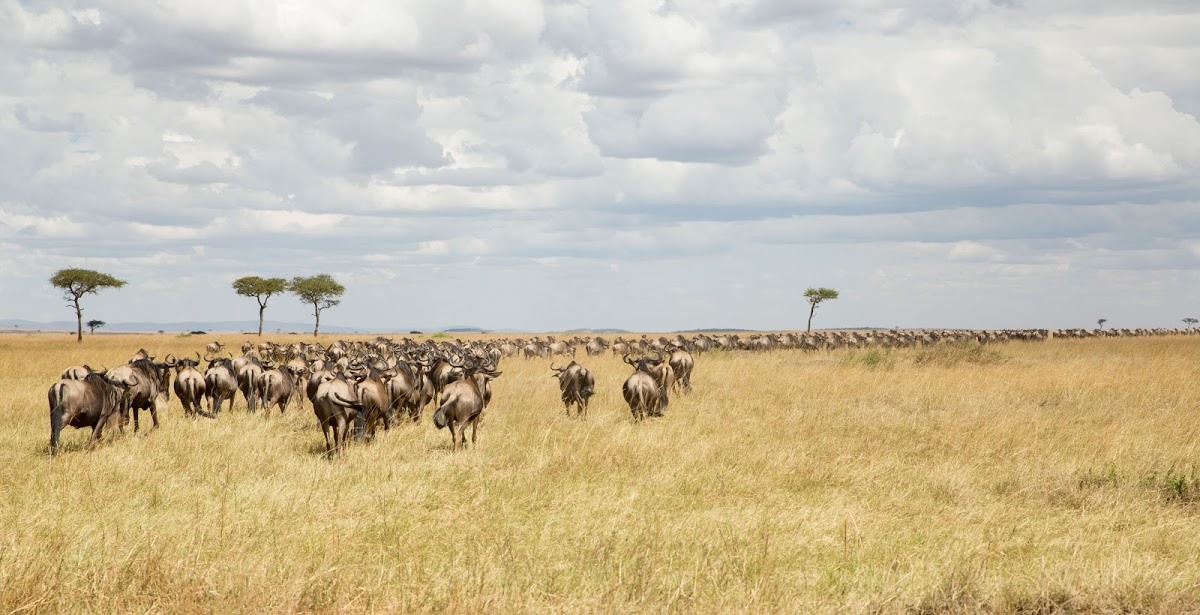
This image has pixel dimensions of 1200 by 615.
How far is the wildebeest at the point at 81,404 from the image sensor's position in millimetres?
12539

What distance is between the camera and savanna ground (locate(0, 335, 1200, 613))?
6641 mm

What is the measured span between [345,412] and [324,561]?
6027mm

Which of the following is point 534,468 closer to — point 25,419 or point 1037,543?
point 1037,543

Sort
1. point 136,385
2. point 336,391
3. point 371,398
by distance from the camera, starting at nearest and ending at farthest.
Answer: point 336,391, point 371,398, point 136,385

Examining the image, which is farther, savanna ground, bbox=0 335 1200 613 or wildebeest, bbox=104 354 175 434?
wildebeest, bbox=104 354 175 434

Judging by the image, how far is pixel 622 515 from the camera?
912 cm

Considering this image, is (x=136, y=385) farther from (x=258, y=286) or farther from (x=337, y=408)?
(x=258, y=286)

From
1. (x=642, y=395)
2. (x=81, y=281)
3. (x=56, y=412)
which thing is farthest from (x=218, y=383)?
(x=81, y=281)

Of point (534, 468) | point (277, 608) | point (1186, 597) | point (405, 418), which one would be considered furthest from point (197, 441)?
point (1186, 597)

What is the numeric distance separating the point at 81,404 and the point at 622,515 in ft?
28.1

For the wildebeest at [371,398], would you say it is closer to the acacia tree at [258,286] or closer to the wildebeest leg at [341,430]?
the wildebeest leg at [341,430]

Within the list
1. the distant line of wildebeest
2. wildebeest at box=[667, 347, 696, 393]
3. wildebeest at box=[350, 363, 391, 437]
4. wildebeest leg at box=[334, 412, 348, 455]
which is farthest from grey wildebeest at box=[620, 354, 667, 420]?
wildebeest leg at box=[334, 412, 348, 455]

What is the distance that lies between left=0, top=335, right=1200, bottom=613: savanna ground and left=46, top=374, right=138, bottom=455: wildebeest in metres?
0.45

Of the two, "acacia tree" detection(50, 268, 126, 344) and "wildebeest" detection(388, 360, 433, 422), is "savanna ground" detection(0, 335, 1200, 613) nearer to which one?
"wildebeest" detection(388, 360, 433, 422)
